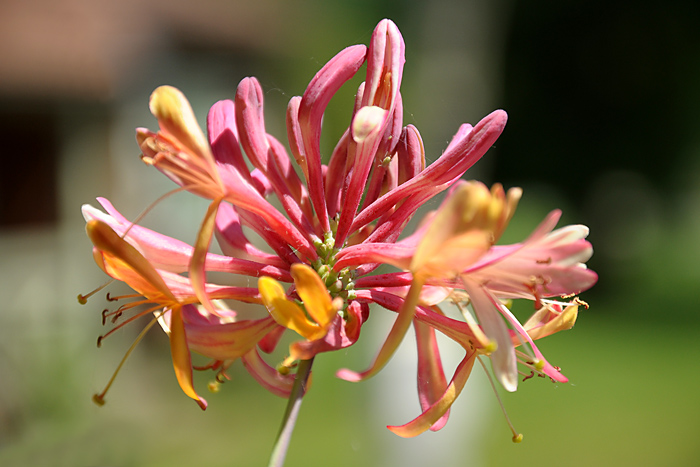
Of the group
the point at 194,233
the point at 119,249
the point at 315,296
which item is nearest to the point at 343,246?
the point at 315,296

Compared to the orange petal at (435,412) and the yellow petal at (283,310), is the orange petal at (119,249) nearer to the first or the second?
the yellow petal at (283,310)

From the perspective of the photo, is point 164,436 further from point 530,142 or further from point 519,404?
point 530,142

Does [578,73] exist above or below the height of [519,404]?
above

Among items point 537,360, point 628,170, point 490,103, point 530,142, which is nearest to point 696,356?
point 628,170

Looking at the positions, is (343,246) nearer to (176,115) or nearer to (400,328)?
(400,328)

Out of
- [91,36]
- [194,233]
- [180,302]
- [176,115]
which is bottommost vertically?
[194,233]

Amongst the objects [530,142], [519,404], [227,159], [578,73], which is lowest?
[519,404]
